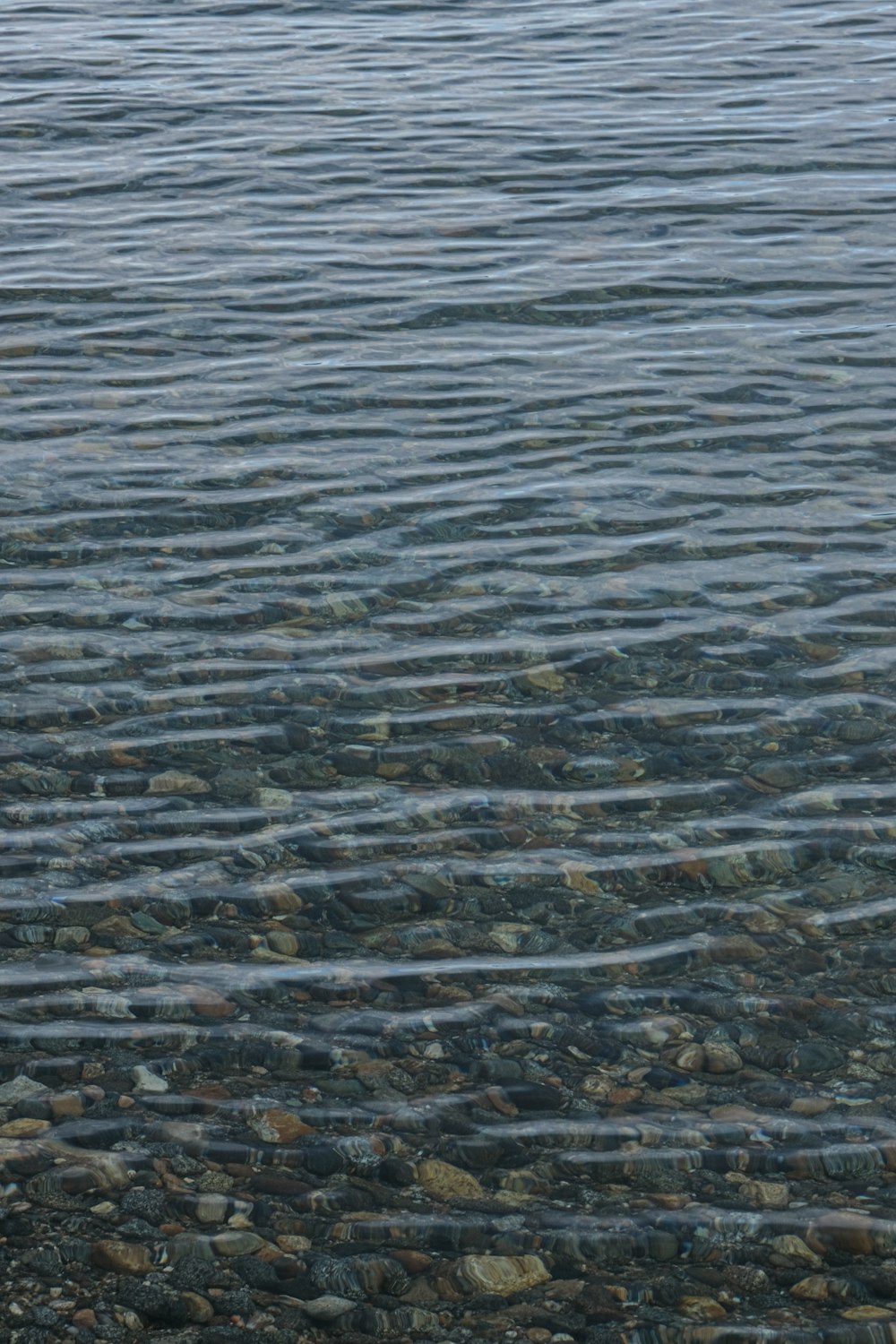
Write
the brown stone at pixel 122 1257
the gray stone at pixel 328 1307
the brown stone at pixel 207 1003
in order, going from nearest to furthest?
the gray stone at pixel 328 1307
the brown stone at pixel 122 1257
the brown stone at pixel 207 1003

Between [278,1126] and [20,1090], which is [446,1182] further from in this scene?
[20,1090]

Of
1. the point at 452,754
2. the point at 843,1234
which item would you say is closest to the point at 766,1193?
the point at 843,1234

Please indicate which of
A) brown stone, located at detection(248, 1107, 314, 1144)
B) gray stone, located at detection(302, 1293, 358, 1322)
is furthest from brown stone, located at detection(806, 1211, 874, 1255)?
brown stone, located at detection(248, 1107, 314, 1144)

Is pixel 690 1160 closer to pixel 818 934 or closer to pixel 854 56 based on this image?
pixel 818 934

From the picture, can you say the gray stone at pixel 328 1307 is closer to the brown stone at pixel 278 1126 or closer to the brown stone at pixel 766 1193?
the brown stone at pixel 278 1126

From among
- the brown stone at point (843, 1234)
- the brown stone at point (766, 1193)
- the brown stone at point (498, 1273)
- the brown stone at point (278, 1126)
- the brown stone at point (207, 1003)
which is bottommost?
the brown stone at point (843, 1234)

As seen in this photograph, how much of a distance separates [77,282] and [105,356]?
146 centimetres

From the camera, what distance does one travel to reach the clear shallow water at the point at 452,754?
4211 millimetres

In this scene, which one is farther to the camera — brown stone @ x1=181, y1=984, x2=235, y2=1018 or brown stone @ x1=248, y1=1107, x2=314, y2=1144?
brown stone @ x1=181, y1=984, x2=235, y2=1018

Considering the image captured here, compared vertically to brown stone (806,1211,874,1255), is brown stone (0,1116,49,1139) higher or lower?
higher

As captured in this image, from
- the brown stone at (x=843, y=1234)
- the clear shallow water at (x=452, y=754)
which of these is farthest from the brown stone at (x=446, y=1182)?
the brown stone at (x=843, y=1234)

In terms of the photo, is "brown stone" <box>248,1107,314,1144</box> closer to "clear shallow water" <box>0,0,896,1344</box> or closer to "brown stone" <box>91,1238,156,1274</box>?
"clear shallow water" <box>0,0,896,1344</box>

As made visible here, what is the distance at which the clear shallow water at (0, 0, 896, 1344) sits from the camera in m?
4.21

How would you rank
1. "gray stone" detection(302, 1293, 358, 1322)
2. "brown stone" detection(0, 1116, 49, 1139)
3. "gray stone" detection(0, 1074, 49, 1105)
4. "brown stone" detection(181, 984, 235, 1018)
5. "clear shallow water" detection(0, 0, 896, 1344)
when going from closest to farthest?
"gray stone" detection(302, 1293, 358, 1322), "clear shallow water" detection(0, 0, 896, 1344), "brown stone" detection(0, 1116, 49, 1139), "gray stone" detection(0, 1074, 49, 1105), "brown stone" detection(181, 984, 235, 1018)
